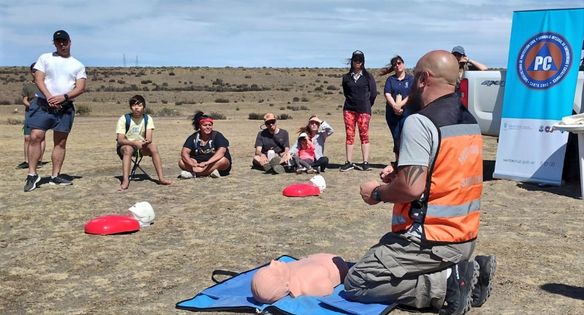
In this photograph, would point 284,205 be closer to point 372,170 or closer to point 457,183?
point 372,170

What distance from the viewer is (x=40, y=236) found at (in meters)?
6.27

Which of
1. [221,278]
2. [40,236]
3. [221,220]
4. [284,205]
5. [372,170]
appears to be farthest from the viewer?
[372,170]

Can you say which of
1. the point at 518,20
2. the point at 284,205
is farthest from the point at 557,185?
the point at 284,205

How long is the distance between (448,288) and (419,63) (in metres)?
1.43

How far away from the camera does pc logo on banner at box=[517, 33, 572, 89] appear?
8.28 metres

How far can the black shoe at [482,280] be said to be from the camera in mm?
4320

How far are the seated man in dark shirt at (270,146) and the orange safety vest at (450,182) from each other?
6204 millimetres

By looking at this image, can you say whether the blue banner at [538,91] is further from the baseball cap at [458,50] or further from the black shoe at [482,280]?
the black shoe at [482,280]

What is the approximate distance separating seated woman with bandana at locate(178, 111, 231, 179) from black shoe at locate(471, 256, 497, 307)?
5.77 m

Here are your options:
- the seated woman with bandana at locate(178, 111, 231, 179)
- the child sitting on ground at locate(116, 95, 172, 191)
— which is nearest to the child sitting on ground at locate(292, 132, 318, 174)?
the seated woman with bandana at locate(178, 111, 231, 179)

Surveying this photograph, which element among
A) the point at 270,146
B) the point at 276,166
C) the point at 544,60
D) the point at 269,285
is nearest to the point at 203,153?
the point at 276,166

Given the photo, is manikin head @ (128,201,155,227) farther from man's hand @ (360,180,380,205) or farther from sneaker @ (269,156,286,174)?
sneaker @ (269,156,286,174)

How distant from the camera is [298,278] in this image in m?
4.47

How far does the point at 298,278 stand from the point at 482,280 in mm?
1227
